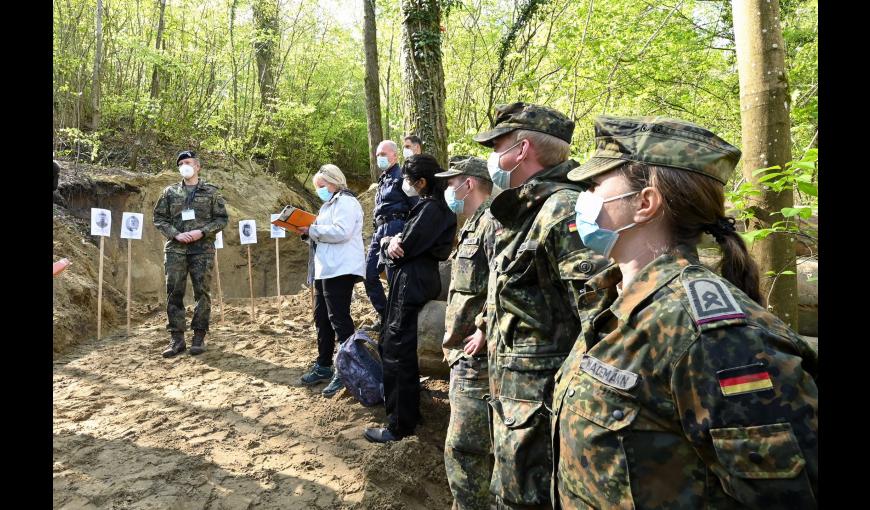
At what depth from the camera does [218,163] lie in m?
13.0

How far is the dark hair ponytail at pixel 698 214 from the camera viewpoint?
1.36 meters

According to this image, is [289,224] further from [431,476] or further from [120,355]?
[120,355]

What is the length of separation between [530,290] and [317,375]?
380 cm

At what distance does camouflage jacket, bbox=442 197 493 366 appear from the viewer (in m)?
3.11

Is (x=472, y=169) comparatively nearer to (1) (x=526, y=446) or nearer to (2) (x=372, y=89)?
(1) (x=526, y=446)

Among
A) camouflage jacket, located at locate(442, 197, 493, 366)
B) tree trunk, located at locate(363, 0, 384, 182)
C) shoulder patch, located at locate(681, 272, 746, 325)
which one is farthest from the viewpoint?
tree trunk, located at locate(363, 0, 384, 182)

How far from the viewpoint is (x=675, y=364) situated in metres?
1.19

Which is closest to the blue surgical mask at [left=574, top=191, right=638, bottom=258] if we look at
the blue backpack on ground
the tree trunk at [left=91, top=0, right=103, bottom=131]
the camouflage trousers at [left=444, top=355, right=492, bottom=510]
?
the camouflage trousers at [left=444, top=355, right=492, bottom=510]

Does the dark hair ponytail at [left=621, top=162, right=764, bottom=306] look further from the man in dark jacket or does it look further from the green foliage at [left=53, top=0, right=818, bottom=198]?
the green foliage at [left=53, top=0, right=818, bottom=198]

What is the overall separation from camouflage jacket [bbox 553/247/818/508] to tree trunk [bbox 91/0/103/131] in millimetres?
12355

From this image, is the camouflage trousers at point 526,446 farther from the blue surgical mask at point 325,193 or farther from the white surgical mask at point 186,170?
the white surgical mask at point 186,170

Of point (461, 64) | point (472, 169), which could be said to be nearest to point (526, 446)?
point (472, 169)

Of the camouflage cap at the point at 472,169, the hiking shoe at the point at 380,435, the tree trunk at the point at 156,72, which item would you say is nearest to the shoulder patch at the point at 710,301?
the camouflage cap at the point at 472,169
